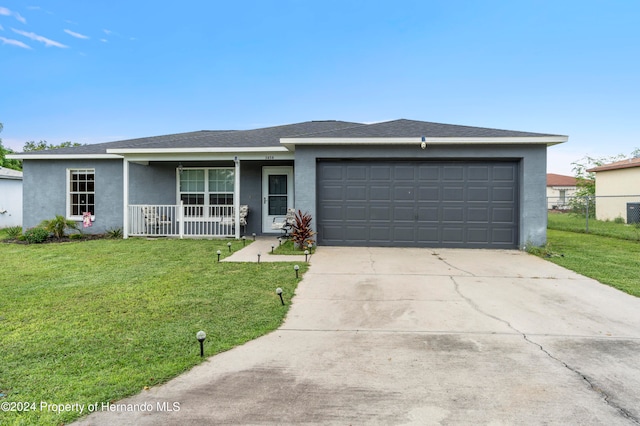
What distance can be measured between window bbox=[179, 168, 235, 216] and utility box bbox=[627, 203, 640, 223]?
19.5m

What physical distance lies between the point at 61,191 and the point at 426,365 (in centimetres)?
1393

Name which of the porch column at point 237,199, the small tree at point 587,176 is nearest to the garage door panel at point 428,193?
the porch column at point 237,199

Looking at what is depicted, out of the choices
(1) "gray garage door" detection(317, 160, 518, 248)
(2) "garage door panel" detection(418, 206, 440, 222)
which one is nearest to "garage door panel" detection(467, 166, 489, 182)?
(1) "gray garage door" detection(317, 160, 518, 248)

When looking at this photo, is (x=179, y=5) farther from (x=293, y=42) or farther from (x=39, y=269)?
(x=39, y=269)

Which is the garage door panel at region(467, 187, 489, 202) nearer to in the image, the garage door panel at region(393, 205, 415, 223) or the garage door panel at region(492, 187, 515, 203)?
the garage door panel at region(492, 187, 515, 203)

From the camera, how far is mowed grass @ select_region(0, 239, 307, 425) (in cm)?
265

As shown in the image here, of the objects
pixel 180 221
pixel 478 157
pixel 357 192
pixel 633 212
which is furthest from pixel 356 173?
pixel 633 212

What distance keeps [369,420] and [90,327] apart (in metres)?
3.35

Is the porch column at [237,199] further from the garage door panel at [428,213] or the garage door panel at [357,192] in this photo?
the garage door panel at [428,213]

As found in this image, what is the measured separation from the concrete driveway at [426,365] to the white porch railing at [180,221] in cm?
687

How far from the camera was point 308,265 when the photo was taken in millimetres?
7266

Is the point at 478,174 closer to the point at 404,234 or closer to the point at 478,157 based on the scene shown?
the point at 478,157

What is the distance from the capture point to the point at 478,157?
9266 mm

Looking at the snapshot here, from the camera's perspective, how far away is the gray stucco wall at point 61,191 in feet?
39.4
